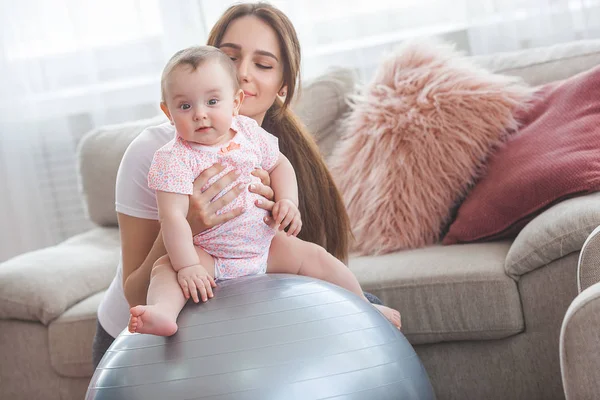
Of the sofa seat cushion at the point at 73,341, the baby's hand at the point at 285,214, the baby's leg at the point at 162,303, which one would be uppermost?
the baby's hand at the point at 285,214

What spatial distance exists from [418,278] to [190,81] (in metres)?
0.95

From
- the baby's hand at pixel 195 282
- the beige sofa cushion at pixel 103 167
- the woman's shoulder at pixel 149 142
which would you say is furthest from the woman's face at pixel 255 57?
the beige sofa cushion at pixel 103 167

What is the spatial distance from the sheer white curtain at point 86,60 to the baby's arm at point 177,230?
Result: 200cm

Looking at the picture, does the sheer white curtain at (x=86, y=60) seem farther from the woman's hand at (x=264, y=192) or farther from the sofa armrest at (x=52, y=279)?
the woman's hand at (x=264, y=192)

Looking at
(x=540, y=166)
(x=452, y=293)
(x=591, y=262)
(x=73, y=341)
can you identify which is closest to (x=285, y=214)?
(x=591, y=262)

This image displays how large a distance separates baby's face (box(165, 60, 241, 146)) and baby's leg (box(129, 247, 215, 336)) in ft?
0.73

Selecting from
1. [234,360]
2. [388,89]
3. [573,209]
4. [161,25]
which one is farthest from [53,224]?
[234,360]

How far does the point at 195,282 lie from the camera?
137 cm

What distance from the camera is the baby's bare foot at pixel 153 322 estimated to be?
1244 millimetres

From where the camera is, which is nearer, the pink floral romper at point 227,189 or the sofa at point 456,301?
the pink floral romper at point 227,189

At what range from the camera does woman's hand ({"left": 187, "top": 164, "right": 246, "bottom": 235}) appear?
1484 mm

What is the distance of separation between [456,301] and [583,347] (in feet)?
Result: 3.23

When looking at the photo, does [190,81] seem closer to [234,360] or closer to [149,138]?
[149,138]

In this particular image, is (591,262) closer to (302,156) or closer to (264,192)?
(264,192)
